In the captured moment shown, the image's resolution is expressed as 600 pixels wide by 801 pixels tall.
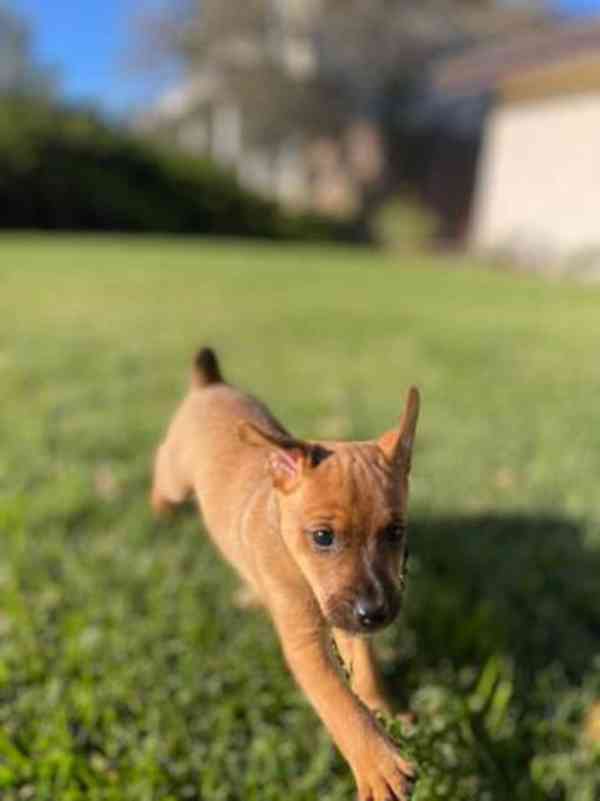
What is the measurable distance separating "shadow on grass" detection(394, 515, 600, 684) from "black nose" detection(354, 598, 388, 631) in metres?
1.51

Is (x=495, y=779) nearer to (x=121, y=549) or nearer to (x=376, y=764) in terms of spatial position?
(x=376, y=764)

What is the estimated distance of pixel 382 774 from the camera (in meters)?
1.28

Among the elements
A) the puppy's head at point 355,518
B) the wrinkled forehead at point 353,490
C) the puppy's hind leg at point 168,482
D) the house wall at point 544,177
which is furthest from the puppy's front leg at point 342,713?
the house wall at point 544,177

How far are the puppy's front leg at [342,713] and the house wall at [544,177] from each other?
16023 millimetres

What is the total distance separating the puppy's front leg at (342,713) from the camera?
128 centimetres

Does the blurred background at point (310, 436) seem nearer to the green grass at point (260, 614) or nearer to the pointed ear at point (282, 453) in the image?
the green grass at point (260, 614)

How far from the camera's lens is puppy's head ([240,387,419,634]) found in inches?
46.7

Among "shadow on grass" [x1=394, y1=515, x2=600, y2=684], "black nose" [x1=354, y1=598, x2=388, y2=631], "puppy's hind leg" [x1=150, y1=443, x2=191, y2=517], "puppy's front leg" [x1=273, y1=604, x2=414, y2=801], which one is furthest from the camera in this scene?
"shadow on grass" [x1=394, y1=515, x2=600, y2=684]

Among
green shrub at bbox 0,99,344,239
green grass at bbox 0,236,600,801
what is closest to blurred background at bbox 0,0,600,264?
green shrub at bbox 0,99,344,239

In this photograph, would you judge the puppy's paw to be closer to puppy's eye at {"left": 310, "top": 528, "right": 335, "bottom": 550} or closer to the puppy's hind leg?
puppy's eye at {"left": 310, "top": 528, "right": 335, "bottom": 550}

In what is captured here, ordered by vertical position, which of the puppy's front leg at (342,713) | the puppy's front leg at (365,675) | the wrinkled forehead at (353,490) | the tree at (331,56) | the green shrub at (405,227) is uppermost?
the tree at (331,56)

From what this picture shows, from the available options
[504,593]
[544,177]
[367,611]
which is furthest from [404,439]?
[544,177]

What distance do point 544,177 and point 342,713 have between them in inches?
707

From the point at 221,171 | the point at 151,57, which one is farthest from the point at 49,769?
the point at 151,57
